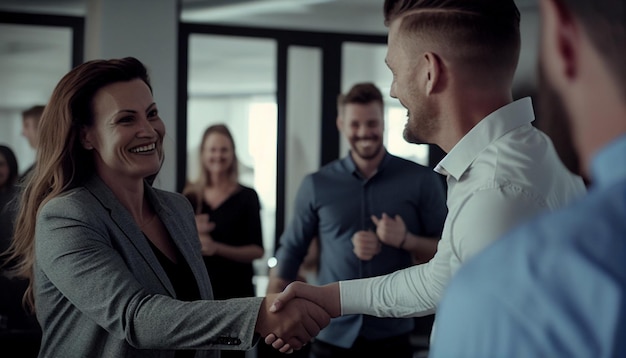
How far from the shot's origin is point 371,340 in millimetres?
3391

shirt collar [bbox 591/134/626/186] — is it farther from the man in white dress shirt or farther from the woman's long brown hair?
the woman's long brown hair

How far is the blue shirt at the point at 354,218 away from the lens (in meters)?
3.46

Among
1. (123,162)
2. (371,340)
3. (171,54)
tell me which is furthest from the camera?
(171,54)

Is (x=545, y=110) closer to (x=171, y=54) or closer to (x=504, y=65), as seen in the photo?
(x=504, y=65)

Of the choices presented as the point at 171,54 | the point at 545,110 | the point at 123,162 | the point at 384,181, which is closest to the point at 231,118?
the point at 171,54

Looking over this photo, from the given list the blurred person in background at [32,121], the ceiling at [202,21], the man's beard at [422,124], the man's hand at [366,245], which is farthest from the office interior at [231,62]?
the man's beard at [422,124]

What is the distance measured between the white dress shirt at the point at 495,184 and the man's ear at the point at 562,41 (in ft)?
2.11

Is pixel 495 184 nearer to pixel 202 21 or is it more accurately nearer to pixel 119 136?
pixel 119 136

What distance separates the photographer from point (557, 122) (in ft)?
2.36

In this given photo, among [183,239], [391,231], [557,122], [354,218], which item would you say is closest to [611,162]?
[557,122]

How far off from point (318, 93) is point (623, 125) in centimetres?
507

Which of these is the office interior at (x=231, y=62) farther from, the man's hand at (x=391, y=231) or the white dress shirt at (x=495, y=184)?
the white dress shirt at (x=495, y=184)

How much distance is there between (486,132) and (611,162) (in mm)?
896

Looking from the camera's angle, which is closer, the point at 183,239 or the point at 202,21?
the point at 183,239
